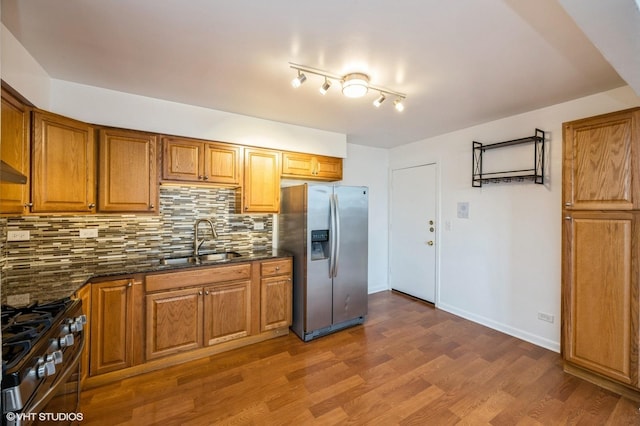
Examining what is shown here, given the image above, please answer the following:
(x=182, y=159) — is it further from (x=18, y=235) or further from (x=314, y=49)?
(x=314, y=49)

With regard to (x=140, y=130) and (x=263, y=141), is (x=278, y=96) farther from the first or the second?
(x=140, y=130)

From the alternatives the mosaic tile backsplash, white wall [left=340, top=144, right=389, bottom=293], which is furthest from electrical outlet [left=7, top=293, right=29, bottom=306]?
white wall [left=340, top=144, right=389, bottom=293]

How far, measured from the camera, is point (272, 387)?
7.20ft

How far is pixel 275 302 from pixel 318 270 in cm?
57

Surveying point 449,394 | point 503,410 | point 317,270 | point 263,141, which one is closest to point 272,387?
point 317,270

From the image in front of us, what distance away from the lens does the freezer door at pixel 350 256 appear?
3150mm

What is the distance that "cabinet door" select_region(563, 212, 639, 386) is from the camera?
2.03m

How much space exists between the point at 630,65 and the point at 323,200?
2343 millimetres

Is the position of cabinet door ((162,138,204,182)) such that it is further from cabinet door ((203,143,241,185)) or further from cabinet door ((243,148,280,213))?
cabinet door ((243,148,280,213))

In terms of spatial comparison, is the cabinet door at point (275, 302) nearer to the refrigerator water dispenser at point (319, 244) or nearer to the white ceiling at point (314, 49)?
the refrigerator water dispenser at point (319, 244)

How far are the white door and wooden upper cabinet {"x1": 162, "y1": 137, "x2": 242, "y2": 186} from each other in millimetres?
2566

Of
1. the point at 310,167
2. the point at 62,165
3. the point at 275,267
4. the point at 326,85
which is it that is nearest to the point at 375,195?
the point at 310,167

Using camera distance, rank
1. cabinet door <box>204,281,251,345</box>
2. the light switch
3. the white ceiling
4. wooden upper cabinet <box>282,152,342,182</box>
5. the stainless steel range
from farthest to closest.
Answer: the light switch
wooden upper cabinet <box>282,152,342,182</box>
cabinet door <box>204,281,251,345</box>
the white ceiling
the stainless steel range

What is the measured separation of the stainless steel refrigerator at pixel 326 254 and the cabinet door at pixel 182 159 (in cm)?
103
